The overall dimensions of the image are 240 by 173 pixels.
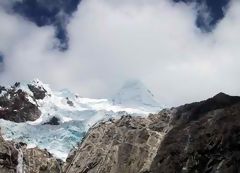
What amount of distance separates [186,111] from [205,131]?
1258 cm

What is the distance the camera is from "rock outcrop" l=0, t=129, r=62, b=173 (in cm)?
10256

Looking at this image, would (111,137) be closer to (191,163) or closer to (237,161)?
(191,163)

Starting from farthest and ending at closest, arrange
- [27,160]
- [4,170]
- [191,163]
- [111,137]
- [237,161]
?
1. [27,160]
2. [4,170]
3. [111,137]
4. [191,163]
5. [237,161]

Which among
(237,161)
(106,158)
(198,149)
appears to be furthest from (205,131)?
(106,158)

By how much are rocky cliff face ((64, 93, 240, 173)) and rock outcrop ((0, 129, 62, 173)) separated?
11.5 metres

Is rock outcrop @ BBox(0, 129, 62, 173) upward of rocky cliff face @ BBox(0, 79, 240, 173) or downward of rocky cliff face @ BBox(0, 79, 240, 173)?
upward

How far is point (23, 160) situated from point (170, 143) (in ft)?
121

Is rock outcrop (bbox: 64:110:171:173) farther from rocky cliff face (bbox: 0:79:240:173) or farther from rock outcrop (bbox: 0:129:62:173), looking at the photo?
rock outcrop (bbox: 0:129:62:173)

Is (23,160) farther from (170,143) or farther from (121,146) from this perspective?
(170,143)

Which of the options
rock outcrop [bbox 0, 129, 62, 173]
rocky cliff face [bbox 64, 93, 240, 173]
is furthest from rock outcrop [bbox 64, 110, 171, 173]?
rock outcrop [bbox 0, 129, 62, 173]

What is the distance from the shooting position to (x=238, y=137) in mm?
70125

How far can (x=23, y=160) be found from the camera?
359ft

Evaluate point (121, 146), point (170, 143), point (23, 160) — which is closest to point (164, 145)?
point (170, 143)

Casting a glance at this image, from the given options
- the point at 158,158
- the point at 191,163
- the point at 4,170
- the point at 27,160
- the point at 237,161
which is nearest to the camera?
the point at 237,161
